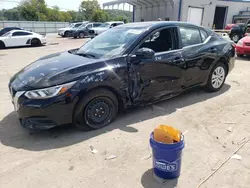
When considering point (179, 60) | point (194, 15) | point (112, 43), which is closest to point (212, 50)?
point (179, 60)

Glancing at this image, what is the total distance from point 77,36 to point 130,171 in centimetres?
2243

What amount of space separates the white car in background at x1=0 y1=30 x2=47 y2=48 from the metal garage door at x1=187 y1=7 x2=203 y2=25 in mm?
20976

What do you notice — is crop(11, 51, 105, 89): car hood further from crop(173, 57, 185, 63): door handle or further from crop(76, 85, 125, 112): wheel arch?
crop(173, 57, 185, 63): door handle

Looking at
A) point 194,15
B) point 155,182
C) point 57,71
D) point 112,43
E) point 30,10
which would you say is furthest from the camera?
point 30,10

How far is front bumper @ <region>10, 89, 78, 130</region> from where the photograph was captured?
2943 mm

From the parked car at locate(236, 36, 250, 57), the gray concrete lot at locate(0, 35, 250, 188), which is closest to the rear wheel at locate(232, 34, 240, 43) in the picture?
the parked car at locate(236, 36, 250, 57)

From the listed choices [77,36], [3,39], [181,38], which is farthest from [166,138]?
[77,36]

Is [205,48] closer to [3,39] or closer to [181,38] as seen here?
[181,38]

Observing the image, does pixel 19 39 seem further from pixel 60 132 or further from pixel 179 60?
pixel 179 60

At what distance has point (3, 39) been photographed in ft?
48.4

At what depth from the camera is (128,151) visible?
293cm

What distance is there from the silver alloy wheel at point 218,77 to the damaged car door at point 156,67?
1.17 meters

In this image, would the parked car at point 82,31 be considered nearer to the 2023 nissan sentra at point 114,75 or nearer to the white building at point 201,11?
the white building at point 201,11

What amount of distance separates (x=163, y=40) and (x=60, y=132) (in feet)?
7.87
